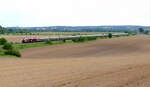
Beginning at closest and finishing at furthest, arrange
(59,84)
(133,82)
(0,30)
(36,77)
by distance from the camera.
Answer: (59,84) < (133,82) < (36,77) < (0,30)

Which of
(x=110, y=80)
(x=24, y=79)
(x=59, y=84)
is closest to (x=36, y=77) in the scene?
(x=24, y=79)

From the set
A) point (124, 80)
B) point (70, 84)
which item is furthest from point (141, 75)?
point (70, 84)

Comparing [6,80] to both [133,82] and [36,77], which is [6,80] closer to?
[36,77]

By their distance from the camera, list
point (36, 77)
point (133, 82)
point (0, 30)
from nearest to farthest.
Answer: point (133, 82) → point (36, 77) → point (0, 30)

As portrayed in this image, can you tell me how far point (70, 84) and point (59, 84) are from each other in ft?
1.47

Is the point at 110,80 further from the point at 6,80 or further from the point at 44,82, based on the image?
the point at 6,80

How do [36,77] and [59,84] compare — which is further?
[36,77]

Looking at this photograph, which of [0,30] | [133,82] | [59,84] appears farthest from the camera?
[0,30]

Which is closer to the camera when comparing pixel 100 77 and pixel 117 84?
pixel 117 84

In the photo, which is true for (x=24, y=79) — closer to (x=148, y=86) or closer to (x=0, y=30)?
(x=148, y=86)

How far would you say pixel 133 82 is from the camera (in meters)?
13.0

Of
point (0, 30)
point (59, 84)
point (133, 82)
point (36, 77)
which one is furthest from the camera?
point (0, 30)

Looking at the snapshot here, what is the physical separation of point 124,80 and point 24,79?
4539mm

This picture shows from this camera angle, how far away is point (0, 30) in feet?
567
